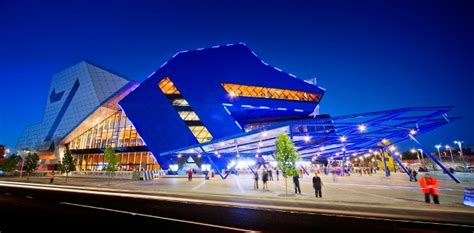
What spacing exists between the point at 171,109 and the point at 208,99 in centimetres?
795

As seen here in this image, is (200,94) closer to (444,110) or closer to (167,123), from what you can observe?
(167,123)

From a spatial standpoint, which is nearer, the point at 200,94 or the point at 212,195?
the point at 212,195

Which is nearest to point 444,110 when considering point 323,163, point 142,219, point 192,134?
point 142,219

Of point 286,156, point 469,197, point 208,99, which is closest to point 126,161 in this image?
point 208,99

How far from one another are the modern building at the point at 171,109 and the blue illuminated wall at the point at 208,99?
0.20 m

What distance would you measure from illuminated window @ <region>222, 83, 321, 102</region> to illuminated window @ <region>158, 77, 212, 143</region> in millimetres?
9548

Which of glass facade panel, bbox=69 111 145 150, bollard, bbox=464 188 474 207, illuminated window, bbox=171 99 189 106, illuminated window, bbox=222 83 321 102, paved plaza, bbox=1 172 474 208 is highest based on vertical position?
illuminated window, bbox=222 83 321 102

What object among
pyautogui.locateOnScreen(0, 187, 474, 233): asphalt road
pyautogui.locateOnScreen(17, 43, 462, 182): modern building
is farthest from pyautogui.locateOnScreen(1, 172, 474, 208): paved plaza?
pyautogui.locateOnScreen(17, 43, 462, 182): modern building

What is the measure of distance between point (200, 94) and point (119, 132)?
23.2 m

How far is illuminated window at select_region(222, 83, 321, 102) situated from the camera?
5528 cm

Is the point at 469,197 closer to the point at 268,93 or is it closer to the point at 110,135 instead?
the point at 268,93

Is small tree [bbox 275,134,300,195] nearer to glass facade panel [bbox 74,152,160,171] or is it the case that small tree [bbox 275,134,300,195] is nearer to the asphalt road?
the asphalt road

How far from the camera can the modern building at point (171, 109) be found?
4891 centimetres

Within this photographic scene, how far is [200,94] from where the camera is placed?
169 feet
